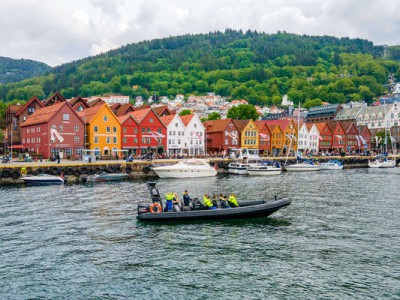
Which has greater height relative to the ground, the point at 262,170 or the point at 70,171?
the point at 70,171

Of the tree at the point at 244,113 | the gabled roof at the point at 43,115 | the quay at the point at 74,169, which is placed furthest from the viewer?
the tree at the point at 244,113

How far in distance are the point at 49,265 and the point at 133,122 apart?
249 ft

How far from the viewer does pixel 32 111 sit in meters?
104

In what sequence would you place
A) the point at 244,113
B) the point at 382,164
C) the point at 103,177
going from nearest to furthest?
1. the point at 103,177
2. the point at 382,164
3. the point at 244,113

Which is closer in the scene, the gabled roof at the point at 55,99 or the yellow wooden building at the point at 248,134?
the gabled roof at the point at 55,99

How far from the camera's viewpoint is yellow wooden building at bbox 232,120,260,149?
4644 inches

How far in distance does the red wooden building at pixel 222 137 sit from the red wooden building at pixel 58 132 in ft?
137

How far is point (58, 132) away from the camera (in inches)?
3366

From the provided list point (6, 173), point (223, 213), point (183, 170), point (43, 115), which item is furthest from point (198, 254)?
point (43, 115)

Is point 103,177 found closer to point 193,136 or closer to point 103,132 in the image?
point 103,132

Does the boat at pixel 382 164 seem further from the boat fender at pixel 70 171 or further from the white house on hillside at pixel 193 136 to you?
the boat fender at pixel 70 171

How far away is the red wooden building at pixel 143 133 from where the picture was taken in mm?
96312

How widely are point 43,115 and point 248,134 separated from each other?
195 feet

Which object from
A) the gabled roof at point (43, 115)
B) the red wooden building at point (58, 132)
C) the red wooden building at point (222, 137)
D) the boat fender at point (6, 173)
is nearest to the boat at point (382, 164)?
the red wooden building at point (222, 137)
